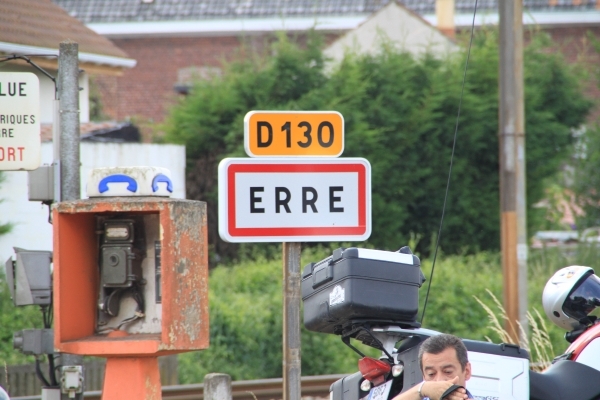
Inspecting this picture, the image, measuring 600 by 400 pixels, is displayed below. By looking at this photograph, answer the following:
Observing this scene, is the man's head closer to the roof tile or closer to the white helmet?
the white helmet

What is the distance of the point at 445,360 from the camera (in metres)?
3.95

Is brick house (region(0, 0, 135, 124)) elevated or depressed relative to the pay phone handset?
elevated

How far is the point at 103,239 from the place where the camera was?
6.41 meters

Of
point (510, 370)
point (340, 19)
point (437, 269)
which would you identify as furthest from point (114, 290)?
point (340, 19)

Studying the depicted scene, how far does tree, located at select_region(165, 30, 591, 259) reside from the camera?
16.1 meters

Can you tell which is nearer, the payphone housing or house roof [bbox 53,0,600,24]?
the payphone housing

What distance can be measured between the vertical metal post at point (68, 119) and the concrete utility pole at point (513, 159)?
5545mm

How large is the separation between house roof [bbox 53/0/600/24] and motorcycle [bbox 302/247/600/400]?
28.2 m

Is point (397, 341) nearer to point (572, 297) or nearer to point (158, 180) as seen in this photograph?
point (572, 297)

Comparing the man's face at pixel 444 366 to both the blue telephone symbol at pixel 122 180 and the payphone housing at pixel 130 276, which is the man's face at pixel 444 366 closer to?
the payphone housing at pixel 130 276

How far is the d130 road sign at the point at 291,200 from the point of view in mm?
4723

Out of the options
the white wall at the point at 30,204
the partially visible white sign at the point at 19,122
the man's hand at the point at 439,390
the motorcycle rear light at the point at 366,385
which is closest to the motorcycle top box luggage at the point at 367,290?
the motorcycle rear light at the point at 366,385

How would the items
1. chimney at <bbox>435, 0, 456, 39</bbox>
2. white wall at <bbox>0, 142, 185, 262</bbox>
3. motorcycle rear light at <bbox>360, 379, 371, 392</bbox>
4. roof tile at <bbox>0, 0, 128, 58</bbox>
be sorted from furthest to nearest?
chimney at <bbox>435, 0, 456, 39</bbox> < roof tile at <bbox>0, 0, 128, 58</bbox> < white wall at <bbox>0, 142, 185, 262</bbox> < motorcycle rear light at <bbox>360, 379, 371, 392</bbox>

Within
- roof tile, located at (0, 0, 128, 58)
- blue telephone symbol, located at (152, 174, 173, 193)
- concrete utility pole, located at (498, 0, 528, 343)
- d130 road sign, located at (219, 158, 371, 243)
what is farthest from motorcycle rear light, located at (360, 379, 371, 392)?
roof tile, located at (0, 0, 128, 58)
